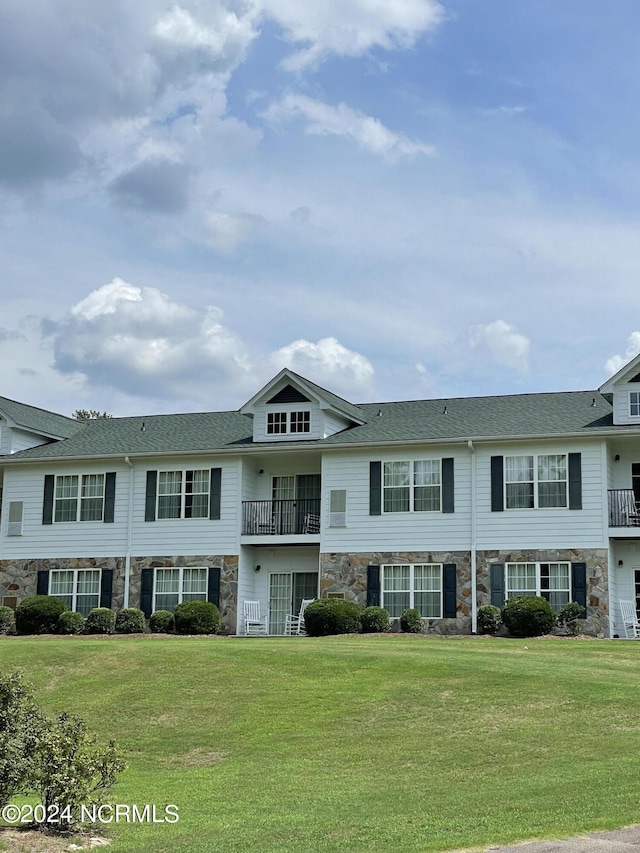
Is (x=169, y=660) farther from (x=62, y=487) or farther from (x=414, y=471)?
(x=62, y=487)

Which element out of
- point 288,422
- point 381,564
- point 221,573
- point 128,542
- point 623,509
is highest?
point 288,422

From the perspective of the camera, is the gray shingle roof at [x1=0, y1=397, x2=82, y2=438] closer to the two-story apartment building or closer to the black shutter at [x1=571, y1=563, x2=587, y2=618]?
the two-story apartment building

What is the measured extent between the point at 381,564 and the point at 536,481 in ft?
15.9

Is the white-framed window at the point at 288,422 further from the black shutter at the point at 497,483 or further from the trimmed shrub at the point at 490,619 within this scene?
the trimmed shrub at the point at 490,619

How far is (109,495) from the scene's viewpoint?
35.2m

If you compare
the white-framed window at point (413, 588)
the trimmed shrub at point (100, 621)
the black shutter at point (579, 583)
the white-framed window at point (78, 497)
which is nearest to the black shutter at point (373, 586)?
the white-framed window at point (413, 588)

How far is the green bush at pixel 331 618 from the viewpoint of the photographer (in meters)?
30.2

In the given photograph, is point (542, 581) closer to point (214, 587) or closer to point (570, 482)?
point (570, 482)

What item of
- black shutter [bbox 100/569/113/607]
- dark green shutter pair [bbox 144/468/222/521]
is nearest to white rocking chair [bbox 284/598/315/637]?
dark green shutter pair [bbox 144/468/222/521]

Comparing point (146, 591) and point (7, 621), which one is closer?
point (7, 621)

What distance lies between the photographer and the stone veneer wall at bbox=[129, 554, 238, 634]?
3325cm

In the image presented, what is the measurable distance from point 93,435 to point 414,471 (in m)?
11.2

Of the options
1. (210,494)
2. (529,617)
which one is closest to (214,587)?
(210,494)

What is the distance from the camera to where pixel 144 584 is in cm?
3428
